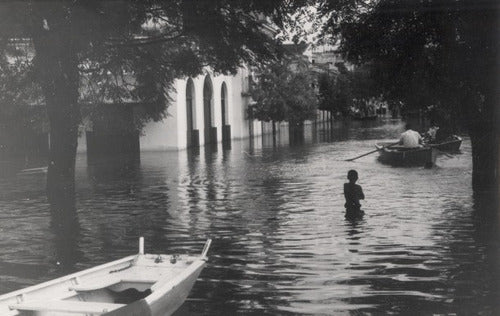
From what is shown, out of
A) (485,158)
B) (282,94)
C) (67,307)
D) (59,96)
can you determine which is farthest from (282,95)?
(67,307)

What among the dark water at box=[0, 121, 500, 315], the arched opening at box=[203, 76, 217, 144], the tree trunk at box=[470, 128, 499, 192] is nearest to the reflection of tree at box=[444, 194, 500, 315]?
the dark water at box=[0, 121, 500, 315]

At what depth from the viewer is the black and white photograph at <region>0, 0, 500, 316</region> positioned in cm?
842

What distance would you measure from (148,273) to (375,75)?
10.8 m

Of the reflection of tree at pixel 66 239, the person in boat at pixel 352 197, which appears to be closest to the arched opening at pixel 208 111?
the reflection of tree at pixel 66 239

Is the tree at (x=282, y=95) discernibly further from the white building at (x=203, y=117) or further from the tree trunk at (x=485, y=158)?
the tree trunk at (x=485, y=158)

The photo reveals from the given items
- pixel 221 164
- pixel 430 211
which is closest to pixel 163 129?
pixel 221 164

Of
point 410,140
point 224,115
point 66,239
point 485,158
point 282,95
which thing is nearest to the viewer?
point 66,239

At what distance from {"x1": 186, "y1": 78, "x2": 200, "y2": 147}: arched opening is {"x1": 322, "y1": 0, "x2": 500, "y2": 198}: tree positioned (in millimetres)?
29068

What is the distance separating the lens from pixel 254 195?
19688mm

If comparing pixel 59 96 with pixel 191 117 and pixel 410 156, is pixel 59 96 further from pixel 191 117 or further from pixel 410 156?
pixel 191 117

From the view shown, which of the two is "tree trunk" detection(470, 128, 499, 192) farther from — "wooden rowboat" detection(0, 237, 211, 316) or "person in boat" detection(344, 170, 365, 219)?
"wooden rowboat" detection(0, 237, 211, 316)

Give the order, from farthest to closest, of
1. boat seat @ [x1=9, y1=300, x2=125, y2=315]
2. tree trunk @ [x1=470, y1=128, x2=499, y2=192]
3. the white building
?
the white building
tree trunk @ [x1=470, y1=128, x2=499, y2=192]
boat seat @ [x1=9, y1=300, x2=125, y2=315]

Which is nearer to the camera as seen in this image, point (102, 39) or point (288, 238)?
point (288, 238)

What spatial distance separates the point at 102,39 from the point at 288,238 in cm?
607
